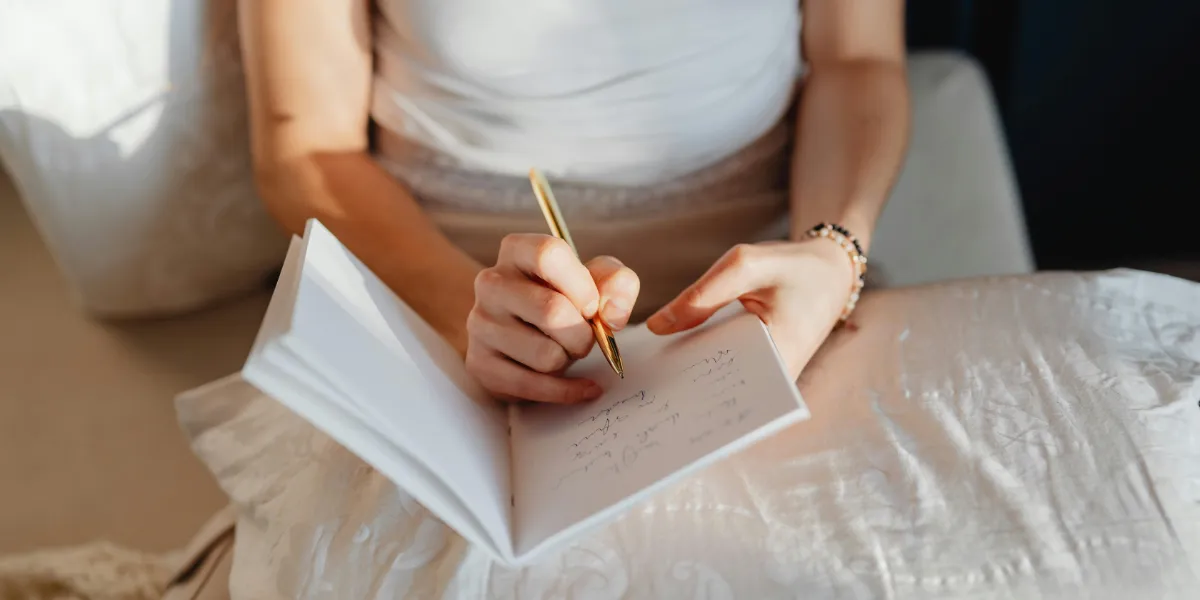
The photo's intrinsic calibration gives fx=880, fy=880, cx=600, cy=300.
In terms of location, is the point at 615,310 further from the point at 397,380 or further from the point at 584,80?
the point at 584,80

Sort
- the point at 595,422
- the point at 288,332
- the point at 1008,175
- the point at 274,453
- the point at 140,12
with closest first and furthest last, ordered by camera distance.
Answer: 1. the point at 288,332
2. the point at 595,422
3. the point at 274,453
4. the point at 140,12
5. the point at 1008,175

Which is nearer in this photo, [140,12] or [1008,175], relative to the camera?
[140,12]

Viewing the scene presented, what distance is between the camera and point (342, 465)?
573 millimetres

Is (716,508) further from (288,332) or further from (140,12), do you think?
(140,12)

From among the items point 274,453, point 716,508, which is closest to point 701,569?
point 716,508

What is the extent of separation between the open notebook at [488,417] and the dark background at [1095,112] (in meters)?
0.81

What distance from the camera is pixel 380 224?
702 mm

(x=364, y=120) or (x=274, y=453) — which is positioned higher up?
(x=364, y=120)

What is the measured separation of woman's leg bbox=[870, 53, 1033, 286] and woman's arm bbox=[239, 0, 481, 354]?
0.41 metres

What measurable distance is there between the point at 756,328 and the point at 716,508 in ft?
0.36

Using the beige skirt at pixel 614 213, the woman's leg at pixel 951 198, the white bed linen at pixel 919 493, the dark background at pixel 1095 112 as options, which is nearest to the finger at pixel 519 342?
the white bed linen at pixel 919 493

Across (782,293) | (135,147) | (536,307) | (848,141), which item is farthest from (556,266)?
(135,147)

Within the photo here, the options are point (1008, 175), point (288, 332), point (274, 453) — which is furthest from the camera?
point (1008, 175)

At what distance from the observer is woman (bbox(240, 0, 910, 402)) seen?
67 cm
